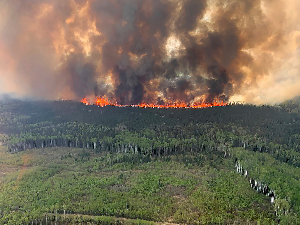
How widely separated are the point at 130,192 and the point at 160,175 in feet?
65.4

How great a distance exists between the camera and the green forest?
328ft

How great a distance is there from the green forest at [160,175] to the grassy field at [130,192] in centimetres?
38

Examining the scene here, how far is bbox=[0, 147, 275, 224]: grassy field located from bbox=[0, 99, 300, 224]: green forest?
1.23ft

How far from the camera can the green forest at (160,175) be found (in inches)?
3939

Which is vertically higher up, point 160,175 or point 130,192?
point 160,175

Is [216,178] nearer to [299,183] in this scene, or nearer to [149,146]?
[299,183]

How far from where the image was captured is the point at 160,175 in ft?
433

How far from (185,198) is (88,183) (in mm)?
40654

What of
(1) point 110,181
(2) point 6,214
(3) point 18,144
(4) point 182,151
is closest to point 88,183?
(1) point 110,181

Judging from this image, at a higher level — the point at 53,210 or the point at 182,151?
the point at 182,151

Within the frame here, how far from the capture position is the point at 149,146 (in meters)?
170

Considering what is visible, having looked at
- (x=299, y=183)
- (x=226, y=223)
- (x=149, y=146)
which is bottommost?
(x=226, y=223)

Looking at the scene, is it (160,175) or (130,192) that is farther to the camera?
(160,175)

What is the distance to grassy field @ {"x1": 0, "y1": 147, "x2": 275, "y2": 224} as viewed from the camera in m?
98.9
